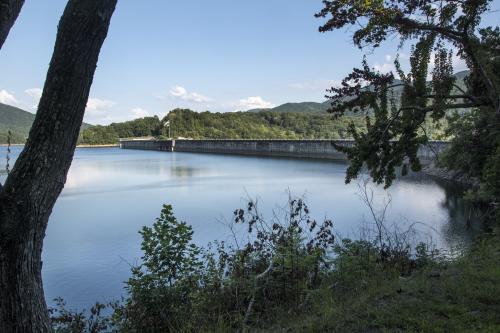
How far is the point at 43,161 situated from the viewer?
2.72 metres

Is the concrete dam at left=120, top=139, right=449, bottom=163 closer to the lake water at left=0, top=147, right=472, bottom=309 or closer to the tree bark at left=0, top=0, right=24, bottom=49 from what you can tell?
the lake water at left=0, top=147, right=472, bottom=309

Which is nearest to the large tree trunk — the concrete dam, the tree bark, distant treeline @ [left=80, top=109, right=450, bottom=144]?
the tree bark

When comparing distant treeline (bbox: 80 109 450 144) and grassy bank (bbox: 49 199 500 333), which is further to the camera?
distant treeline (bbox: 80 109 450 144)

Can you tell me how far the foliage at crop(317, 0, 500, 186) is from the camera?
5.62 m

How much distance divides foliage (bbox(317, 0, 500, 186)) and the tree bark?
4.08m

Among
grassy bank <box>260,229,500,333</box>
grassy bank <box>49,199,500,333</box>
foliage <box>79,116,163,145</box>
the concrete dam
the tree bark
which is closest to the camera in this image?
the tree bark

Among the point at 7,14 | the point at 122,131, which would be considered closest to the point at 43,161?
the point at 7,14

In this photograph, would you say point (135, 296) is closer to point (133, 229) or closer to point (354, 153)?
point (354, 153)

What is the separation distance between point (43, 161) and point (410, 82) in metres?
5.36

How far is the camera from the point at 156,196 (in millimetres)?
27953

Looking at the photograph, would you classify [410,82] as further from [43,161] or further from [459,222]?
[459,222]

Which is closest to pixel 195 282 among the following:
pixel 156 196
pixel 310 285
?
pixel 310 285

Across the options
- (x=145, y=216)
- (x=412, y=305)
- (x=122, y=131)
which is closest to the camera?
(x=412, y=305)

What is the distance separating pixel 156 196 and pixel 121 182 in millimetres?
11407
